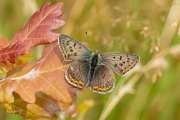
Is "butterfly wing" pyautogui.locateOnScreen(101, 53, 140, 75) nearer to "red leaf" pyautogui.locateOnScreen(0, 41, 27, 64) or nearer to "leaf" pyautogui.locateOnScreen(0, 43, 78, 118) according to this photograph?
"leaf" pyautogui.locateOnScreen(0, 43, 78, 118)

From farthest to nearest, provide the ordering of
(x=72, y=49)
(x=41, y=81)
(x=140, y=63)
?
Result: (x=140, y=63), (x=72, y=49), (x=41, y=81)

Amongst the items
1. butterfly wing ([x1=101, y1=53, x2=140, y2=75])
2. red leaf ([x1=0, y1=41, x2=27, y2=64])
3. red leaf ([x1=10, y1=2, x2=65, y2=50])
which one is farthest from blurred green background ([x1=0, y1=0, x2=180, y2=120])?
red leaf ([x1=0, y1=41, x2=27, y2=64])

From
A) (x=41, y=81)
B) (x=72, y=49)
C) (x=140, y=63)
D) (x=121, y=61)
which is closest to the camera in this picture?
(x=41, y=81)

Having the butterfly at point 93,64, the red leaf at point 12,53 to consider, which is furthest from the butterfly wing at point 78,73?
the red leaf at point 12,53

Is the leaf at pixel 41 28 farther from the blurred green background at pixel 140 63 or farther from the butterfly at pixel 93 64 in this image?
the blurred green background at pixel 140 63

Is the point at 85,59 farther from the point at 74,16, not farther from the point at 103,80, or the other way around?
the point at 74,16

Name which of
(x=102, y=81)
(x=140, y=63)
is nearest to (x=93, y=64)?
(x=102, y=81)

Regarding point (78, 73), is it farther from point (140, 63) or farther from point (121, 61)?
point (140, 63)
